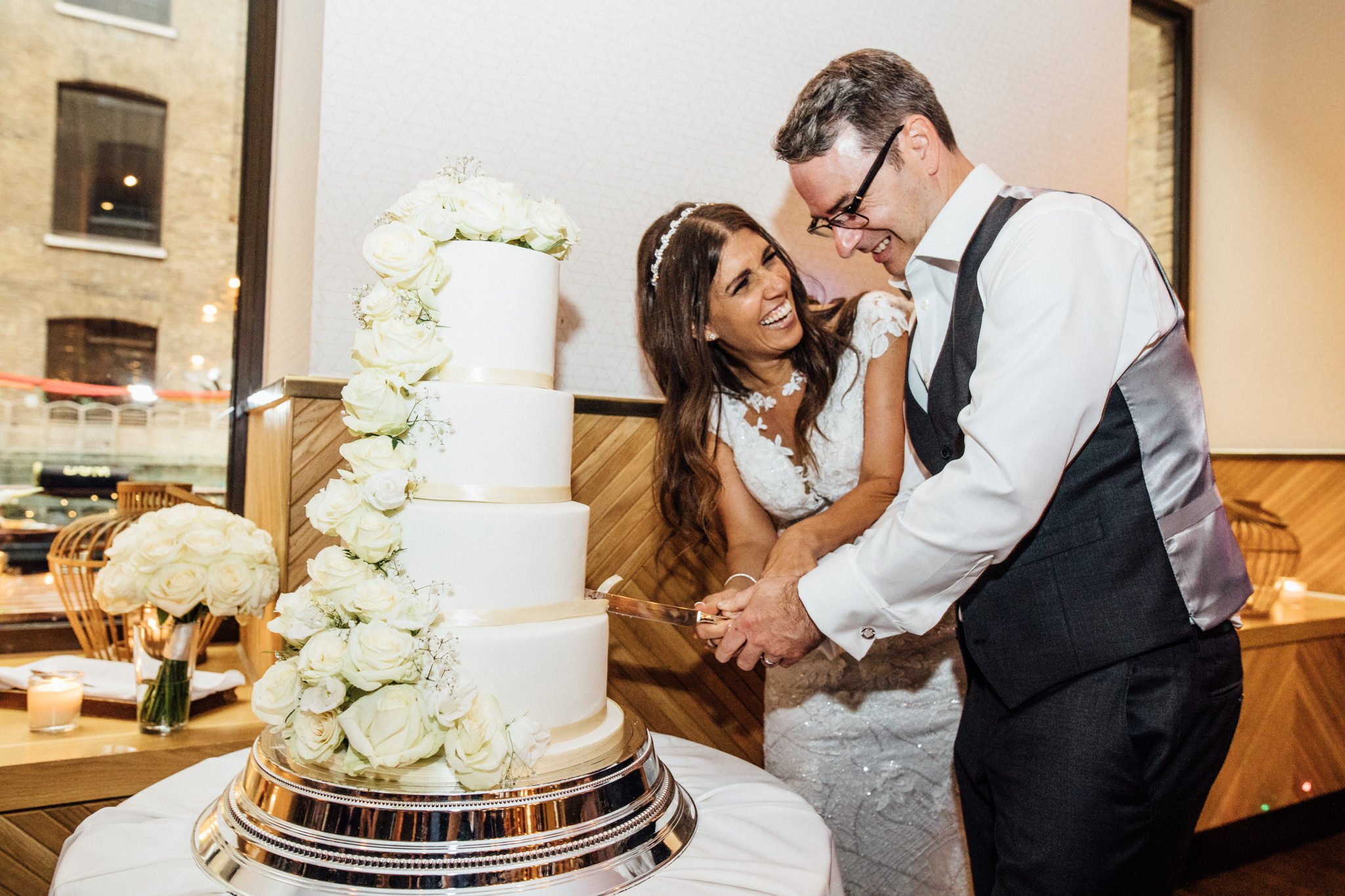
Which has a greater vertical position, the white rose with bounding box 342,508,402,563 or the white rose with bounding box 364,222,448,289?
the white rose with bounding box 364,222,448,289

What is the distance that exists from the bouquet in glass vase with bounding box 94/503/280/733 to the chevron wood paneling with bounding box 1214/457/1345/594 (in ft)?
13.8

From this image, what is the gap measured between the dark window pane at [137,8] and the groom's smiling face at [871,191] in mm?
2499

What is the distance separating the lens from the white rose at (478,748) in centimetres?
125

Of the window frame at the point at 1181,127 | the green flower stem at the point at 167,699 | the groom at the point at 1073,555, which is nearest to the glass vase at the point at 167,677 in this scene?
the green flower stem at the point at 167,699

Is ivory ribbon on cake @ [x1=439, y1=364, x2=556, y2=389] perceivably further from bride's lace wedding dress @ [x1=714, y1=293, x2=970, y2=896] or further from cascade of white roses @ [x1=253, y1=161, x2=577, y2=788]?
bride's lace wedding dress @ [x1=714, y1=293, x2=970, y2=896]

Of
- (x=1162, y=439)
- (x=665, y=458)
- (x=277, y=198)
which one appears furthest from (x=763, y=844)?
(x=277, y=198)

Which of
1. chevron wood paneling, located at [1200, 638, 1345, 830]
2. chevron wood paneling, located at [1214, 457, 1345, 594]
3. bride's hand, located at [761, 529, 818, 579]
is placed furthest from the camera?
chevron wood paneling, located at [1214, 457, 1345, 594]

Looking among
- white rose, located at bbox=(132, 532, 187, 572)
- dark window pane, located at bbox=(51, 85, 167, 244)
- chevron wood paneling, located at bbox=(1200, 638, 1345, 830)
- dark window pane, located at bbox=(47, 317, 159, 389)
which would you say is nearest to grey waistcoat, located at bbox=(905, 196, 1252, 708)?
white rose, located at bbox=(132, 532, 187, 572)

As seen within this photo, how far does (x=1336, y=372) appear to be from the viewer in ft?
14.1

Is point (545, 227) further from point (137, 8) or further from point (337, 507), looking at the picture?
point (137, 8)

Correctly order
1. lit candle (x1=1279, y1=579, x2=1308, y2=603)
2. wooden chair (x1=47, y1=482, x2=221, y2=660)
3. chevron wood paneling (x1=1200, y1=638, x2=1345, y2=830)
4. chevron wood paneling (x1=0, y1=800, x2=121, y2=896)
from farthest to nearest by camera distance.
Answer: lit candle (x1=1279, y1=579, x2=1308, y2=603), chevron wood paneling (x1=1200, y1=638, x2=1345, y2=830), wooden chair (x1=47, y1=482, x2=221, y2=660), chevron wood paneling (x1=0, y1=800, x2=121, y2=896)

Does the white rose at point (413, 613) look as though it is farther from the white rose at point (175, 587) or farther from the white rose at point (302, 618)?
the white rose at point (175, 587)

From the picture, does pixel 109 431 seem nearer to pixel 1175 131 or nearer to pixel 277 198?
pixel 277 198

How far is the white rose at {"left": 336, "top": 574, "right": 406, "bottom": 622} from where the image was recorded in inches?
50.4
